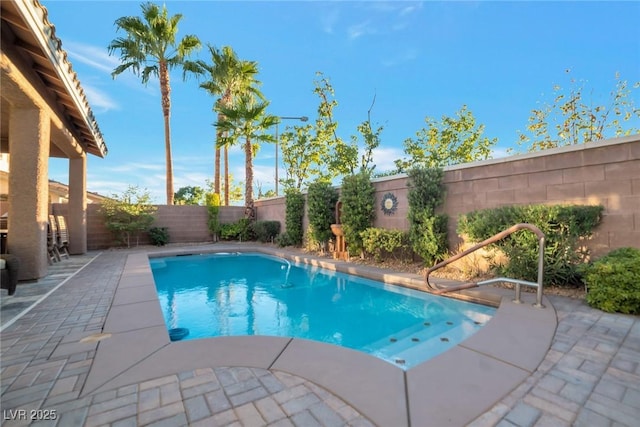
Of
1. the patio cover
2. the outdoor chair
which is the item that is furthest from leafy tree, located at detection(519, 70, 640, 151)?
the outdoor chair

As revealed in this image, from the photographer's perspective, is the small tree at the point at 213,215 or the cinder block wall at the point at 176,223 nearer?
the cinder block wall at the point at 176,223

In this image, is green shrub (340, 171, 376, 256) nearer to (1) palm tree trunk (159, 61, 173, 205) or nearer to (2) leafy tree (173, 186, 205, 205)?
(1) palm tree trunk (159, 61, 173, 205)

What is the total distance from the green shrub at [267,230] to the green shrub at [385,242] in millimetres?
6244

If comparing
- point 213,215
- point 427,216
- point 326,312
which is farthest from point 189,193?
point 326,312

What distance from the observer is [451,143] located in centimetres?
1428

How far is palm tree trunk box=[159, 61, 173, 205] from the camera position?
13.5 m

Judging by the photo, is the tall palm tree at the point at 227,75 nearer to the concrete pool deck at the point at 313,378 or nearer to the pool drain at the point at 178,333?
the pool drain at the point at 178,333

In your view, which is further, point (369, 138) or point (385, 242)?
point (369, 138)

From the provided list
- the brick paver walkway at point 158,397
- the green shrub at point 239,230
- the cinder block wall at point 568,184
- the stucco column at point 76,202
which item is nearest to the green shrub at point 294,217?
the green shrub at point 239,230

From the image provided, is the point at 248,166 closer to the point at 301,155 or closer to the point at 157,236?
the point at 301,155

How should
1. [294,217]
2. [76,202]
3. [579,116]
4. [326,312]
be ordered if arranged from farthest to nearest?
[294,217] < [579,116] < [76,202] < [326,312]

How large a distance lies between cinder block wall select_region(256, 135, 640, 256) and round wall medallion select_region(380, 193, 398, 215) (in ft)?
4.93

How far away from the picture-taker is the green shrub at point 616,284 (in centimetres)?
344

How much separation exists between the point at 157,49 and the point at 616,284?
16897 millimetres
